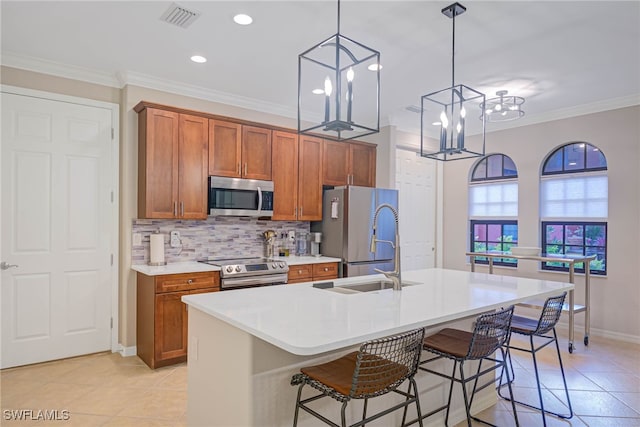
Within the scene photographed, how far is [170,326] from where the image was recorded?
354cm

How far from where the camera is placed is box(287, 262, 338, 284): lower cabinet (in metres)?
4.32

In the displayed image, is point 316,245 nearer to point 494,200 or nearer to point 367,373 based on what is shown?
point 494,200

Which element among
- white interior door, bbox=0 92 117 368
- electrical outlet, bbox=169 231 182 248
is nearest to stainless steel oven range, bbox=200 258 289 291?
electrical outlet, bbox=169 231 182 248

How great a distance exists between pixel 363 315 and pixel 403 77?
277 cm

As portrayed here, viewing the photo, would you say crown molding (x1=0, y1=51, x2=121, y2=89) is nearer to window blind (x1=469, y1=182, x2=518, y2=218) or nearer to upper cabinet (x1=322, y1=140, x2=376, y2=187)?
upper cabinet (x1=322, y1=140, x2=376, y2=187)

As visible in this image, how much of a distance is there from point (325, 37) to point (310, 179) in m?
2.03

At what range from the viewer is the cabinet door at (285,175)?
4.58 metres

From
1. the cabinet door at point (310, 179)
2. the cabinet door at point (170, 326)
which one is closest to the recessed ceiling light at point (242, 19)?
the cabinet door at point (310, 179)

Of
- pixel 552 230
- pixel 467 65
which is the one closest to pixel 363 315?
pixel 467 65

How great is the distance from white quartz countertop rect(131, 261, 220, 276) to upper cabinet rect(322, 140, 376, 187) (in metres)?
1.88

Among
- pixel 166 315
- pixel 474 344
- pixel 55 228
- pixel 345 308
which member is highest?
pixel 55 228

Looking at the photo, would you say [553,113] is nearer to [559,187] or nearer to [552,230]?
[559,187]

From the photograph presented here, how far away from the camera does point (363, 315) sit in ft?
6.24

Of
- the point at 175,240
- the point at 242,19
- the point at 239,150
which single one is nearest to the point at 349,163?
the point at 239,150
